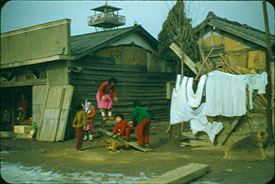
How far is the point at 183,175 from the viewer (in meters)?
6.29

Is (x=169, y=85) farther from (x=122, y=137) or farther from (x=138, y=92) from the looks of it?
(x=138, y=92)

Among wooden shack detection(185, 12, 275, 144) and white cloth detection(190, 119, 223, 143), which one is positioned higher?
wooden shack detection(185, 12, 275, 144)

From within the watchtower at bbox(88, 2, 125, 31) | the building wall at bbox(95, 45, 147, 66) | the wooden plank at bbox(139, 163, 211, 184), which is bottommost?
the wooden plank at bbox(139, 163, 211, 184)

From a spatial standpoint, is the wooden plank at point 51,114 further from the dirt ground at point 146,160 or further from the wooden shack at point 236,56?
the wooden shack at point 236,56

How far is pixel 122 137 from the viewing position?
10.9 metres

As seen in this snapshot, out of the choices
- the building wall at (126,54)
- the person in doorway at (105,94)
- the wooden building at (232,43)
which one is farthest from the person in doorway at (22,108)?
the wooden building at (232,43)

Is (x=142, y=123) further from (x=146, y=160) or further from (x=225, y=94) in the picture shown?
(x=225, y=94)

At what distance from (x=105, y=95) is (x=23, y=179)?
576 cm

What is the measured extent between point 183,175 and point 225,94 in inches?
176

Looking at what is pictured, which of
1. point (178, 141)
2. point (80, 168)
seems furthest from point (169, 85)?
point (80, 168)

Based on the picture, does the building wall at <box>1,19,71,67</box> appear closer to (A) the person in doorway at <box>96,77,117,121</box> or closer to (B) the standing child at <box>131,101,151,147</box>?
(A) the person in doorway at <box>96,77,117,121</box>

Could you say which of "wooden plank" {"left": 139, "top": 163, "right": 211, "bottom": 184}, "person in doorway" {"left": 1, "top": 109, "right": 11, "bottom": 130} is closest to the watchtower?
"person in doorway" {"left": 1, "top": 109, "right": 11, "bottom": 130}

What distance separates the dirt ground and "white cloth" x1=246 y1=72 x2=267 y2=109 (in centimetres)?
170

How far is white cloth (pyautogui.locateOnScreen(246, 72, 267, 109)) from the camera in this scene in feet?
30.5
